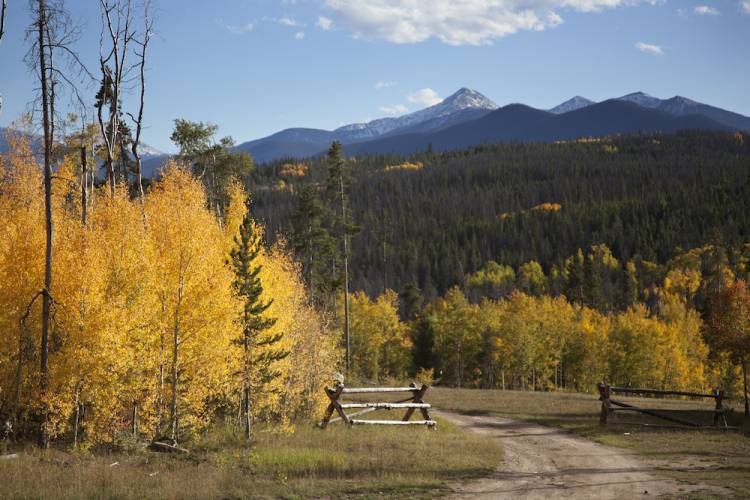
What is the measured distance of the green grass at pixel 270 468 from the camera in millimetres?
13781

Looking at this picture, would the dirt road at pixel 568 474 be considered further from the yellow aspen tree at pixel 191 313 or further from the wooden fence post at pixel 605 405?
the yellow aspen tree at pixel 191 313

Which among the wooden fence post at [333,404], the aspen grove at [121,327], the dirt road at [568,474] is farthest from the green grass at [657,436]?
the aspen grove at [121,327]

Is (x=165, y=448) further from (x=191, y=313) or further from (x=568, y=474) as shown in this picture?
(x=568, y=474)

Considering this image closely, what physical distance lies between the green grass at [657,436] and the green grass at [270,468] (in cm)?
547

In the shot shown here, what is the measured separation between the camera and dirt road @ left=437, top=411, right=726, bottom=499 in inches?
550

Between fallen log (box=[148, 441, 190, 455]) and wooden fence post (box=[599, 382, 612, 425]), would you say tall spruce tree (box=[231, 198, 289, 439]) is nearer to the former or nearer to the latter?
fallen log (box=[148, 441, 190, 455])

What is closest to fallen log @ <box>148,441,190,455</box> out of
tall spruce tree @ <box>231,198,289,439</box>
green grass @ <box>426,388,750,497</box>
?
tall spruce tree @ <box>231,198,289,439</box>

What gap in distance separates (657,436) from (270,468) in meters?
15.6

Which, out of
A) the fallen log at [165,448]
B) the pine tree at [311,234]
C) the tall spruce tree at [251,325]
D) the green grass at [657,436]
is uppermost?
the pine tree at [311,234]

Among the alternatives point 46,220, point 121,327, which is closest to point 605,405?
point 121,327

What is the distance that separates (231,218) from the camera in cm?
2833

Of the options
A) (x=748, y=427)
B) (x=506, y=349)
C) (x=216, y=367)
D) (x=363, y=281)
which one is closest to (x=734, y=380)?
(x=506, y=349)

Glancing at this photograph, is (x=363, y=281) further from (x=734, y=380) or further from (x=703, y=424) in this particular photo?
(x=703, y=424)

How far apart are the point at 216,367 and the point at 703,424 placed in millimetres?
21858
